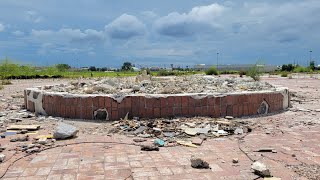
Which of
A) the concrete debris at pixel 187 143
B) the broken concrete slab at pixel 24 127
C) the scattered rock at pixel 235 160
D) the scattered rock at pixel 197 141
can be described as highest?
the broken concrete slab at pixel 24 127

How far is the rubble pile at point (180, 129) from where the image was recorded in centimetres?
470

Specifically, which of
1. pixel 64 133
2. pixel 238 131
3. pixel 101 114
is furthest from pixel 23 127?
pixel 238 131

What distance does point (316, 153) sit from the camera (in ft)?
13.2

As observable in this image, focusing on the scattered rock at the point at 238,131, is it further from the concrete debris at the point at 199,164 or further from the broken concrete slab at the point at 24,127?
the broken concrete slab at the point at 24,127

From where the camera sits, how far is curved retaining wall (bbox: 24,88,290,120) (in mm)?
5855

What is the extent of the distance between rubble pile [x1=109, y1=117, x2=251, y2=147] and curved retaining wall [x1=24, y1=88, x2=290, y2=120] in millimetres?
280

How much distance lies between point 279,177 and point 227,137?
1.65 meters

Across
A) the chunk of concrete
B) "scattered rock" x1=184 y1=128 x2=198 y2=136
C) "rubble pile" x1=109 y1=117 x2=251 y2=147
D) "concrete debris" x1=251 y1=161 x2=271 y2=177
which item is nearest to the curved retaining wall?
"rubble pile" x1=109 y1=117 x2=251 y2=147

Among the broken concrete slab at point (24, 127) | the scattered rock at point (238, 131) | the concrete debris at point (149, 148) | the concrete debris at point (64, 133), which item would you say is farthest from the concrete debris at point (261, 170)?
the broken concrete slab at point (24, 127)

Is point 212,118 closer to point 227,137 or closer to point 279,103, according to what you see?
point 227,137

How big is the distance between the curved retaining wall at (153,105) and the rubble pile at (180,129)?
0.28 metres

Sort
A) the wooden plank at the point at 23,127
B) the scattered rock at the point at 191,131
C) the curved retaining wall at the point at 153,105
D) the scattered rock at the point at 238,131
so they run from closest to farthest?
the scattered rock at the point at 191,131 < the scattered rock at the point at 238,131 < the wooden plank at the point at 23,127 < the curved retaining wall at the point at 153,105

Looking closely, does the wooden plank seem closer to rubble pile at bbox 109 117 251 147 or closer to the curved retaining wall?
the curved retaining wall

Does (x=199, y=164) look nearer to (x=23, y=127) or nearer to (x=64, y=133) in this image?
(x=64, y=133)
